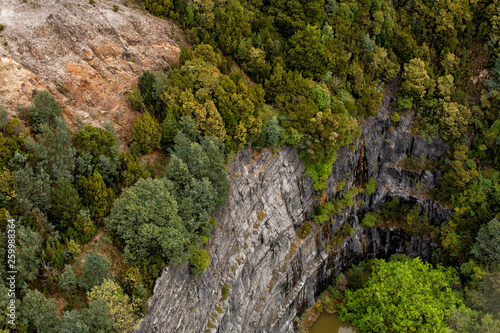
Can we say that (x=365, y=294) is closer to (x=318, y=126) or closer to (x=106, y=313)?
(x=318, y=126)

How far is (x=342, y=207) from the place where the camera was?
129 feet

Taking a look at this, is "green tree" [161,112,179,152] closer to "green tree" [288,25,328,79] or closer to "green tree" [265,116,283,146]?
"green tree" [265,116,283,146]

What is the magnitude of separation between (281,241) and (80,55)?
80.2 feet

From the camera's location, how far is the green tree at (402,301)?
31.3 m

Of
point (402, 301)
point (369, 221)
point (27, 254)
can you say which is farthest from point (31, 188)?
point (369, 221)

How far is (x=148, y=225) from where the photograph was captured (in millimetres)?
20562

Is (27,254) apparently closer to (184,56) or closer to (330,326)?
(184,56)

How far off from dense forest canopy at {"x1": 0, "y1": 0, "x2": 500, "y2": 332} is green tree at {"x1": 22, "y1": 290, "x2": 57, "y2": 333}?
0.07 meters

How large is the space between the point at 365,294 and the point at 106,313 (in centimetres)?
2733

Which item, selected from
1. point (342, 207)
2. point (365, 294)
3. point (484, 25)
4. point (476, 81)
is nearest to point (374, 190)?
point (342, 207)

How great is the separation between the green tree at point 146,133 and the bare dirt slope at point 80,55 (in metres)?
1.86

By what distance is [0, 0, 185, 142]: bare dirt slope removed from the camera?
81.8 feet

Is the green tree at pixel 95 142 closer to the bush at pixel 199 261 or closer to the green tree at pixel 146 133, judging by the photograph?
the green tree at pixel 146 133

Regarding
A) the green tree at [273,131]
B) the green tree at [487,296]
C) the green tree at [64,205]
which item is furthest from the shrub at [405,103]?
the green tree at [64,205]
